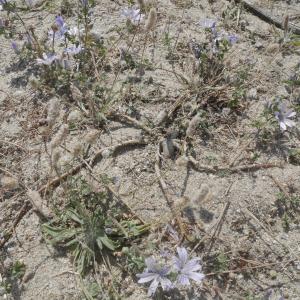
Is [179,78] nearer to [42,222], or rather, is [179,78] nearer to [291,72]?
[291,72]

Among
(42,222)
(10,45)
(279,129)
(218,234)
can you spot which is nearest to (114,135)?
(42,222)

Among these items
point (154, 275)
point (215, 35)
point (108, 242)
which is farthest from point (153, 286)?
point (215, 35)

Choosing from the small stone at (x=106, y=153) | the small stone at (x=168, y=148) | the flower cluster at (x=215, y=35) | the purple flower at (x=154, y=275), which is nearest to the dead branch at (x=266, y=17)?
the flower cluster at (x=215, y=35)

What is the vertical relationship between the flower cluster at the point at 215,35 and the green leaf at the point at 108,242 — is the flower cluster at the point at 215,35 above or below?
above

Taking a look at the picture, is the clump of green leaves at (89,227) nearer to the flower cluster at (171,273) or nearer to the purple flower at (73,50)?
the flower cluster at (171,273)

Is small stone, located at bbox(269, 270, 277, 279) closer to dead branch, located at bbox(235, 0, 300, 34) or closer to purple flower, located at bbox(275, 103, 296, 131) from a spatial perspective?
purple flower, located at bbox(275, 103, 296, 131)

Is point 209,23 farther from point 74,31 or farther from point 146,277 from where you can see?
point 146,277

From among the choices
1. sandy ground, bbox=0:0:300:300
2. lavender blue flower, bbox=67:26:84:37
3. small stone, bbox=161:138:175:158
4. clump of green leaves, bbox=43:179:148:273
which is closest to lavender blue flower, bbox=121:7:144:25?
sandy ground, bbox=0:0:300:300
